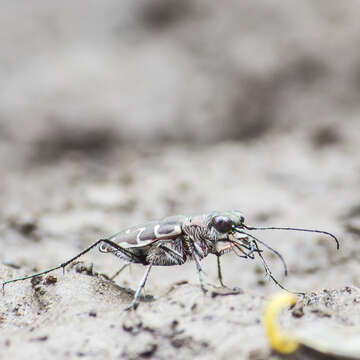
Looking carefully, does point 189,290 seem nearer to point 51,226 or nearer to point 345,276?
point 345,276

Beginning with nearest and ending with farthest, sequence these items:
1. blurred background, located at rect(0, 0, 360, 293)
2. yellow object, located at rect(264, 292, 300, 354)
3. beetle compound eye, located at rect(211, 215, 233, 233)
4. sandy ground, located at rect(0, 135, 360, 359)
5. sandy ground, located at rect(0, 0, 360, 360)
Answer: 1. yellow object, located at rect(264, 292, 300, 354)
2. sandy ground, located at rect(0, 135, 360, 359)
3. sandy ground, located at rect(0, 0, 360, 360)
4. beetle compound eye, located at rect(211, 215, 233, 233)
5. blurred background, located at rect(0, 0, 360, 293)

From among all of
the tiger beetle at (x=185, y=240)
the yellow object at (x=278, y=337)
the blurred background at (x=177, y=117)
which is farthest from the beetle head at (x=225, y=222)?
the blurred background at (x=177, y=117)

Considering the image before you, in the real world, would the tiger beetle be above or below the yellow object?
above

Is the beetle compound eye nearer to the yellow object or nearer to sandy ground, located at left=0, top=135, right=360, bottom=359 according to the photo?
sandy ground, located at left=0, top=135, right=360, bottom=359

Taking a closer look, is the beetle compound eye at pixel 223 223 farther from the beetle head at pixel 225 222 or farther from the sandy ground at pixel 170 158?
the sandy ground at pixel 170 158

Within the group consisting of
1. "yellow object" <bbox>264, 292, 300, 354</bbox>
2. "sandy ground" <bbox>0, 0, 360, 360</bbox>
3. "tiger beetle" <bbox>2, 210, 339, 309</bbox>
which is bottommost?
"yellow object" <bbox>264, 292, 300, 354</bbox>

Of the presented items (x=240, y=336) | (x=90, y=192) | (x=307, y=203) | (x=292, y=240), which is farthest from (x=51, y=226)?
(x=240, y=336)

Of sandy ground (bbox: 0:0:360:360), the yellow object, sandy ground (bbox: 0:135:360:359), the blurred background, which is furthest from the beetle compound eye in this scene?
the blurred background
